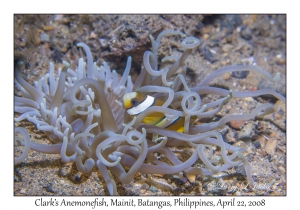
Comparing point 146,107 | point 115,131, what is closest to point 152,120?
point 146,107

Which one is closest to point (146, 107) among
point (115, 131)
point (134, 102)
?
point (134, 102)

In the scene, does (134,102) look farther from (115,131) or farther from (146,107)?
(115,131)

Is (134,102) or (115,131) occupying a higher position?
(134,102)

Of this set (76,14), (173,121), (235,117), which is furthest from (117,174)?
(76,14)

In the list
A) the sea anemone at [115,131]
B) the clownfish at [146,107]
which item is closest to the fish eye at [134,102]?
the clownfish at [146,107]

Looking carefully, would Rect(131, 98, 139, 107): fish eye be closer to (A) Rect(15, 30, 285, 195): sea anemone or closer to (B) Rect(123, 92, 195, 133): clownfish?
(B) Rect(123, 92, 195, 133): clownfish

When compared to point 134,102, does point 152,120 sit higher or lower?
lower

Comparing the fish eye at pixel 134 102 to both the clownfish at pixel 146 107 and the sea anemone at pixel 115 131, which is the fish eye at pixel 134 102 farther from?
the sea anemone at pixel 115 131

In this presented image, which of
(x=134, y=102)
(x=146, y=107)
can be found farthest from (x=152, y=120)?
(x=134, y=102)

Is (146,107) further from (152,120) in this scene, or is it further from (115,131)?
(115,131)
